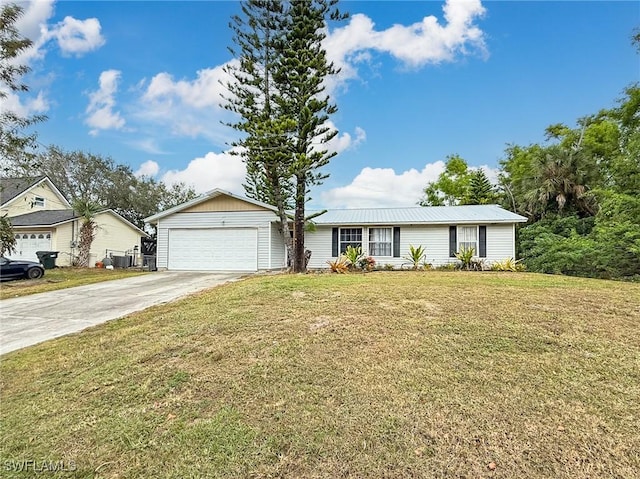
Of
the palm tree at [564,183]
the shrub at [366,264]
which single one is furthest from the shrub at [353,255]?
the palm tree at [564,183]

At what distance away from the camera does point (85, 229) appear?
20.5 metres

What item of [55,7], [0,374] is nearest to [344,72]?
[55,7]

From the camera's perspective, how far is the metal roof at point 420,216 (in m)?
15.7

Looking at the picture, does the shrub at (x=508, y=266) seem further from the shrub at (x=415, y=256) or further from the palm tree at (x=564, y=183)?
the palm tree at (x=564, y=183)

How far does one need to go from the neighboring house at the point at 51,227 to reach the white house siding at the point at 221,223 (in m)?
7.45

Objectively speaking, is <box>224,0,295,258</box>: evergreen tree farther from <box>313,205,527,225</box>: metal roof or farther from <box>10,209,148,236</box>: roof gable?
<box>10,209,148,236</box>: roof gable

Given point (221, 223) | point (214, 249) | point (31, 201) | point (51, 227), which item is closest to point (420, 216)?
point (221, 223)

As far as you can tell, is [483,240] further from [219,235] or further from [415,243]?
[219,235]

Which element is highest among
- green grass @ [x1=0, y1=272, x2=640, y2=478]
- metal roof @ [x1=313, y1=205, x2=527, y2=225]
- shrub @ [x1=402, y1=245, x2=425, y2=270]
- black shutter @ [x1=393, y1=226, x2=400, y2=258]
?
metal roof @ [x1=313, y1=205, x2=527, y2=225]

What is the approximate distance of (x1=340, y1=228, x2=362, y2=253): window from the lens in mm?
16922

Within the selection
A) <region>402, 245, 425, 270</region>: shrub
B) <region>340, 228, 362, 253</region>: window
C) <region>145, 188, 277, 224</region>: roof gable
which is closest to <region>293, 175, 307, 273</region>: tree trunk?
<region>145, 188, 277, 224</region>: roof gable

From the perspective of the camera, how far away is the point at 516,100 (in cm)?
1627

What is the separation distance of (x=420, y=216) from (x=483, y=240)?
9.47 feet

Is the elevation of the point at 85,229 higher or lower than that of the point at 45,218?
lower
